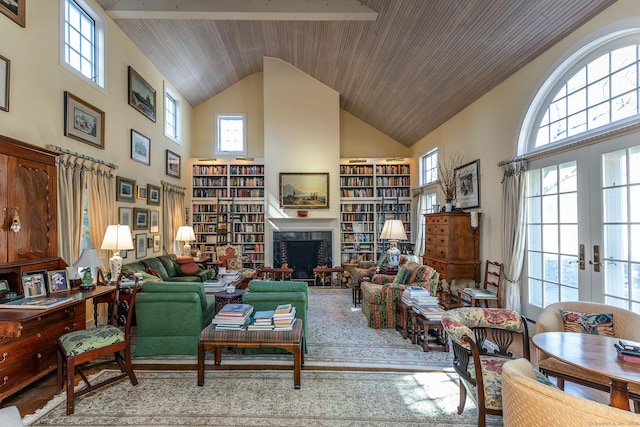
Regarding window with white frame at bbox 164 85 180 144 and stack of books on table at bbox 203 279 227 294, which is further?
window with white frame at bbox 164 85 180 144

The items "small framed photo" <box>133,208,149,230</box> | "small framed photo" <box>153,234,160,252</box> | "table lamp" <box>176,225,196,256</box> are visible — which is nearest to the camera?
"small framed photo" <box>133,208,149,230</box>

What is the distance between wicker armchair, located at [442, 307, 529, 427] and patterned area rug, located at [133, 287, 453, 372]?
0.84 meters

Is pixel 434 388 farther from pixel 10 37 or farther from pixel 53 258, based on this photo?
pixel 10 37

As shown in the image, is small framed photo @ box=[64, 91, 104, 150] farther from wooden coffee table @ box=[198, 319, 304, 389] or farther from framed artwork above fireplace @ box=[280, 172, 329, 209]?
framed artwork above fireplace @ box=[280, 172, 329, 209]

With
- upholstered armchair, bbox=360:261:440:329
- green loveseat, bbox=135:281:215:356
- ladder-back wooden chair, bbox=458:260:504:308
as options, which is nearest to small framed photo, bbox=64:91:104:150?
green loveseat, bbox=135:281:215:356

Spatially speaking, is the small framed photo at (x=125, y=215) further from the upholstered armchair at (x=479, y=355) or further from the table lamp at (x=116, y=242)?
the upholstered armchair at (x=479, y=355)

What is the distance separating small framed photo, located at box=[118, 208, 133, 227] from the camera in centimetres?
516

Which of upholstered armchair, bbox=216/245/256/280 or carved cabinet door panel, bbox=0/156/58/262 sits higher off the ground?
carved cabinet door panel, bbox=0/156/58/262

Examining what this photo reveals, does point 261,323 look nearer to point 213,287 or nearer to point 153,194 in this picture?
point 213,287

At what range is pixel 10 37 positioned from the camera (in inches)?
128

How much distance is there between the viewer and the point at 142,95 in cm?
587

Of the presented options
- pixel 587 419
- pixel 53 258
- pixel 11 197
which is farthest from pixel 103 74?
pixel 587 419

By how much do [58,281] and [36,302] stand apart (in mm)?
583

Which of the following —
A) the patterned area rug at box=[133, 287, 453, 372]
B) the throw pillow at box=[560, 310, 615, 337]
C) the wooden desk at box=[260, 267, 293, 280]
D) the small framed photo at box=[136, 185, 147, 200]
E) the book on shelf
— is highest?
the small framed photo at box=[136, 185, 147, 200]
